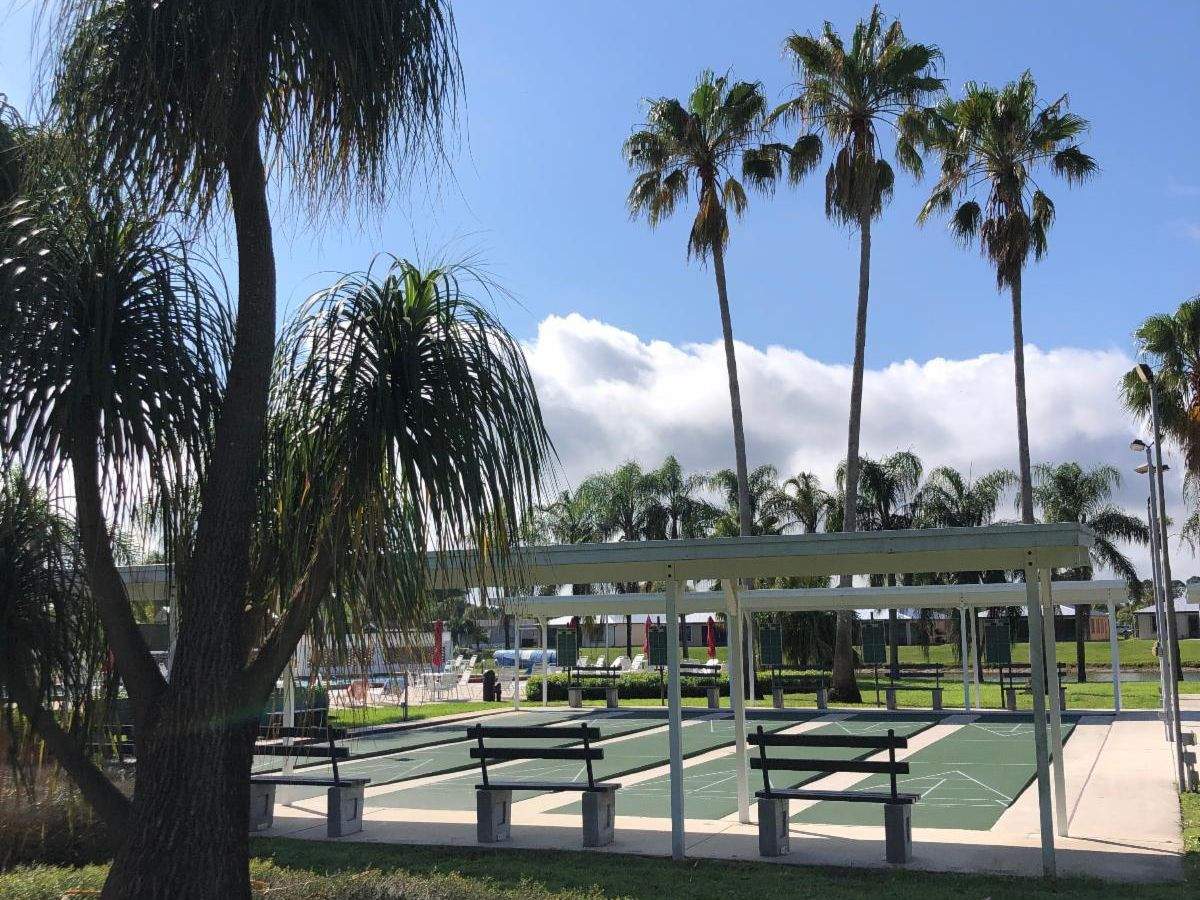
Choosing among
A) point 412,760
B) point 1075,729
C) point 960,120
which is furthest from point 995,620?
point 412,760

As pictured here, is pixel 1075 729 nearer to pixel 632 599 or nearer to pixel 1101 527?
pixel 632 599

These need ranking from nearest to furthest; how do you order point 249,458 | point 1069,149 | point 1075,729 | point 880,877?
1. point 249,458
2. point 880,877
3. point 1075,729
4. point 1069,149

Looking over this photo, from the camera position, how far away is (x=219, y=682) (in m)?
6.54

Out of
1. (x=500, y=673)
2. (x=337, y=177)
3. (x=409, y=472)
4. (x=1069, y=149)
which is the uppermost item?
(x=1069, y=149)

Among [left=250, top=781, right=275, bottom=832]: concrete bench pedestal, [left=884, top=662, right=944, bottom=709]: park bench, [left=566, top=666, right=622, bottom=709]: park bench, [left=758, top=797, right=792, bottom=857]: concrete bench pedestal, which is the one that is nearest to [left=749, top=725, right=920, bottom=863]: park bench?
[left=758, top=797, right=792, bottom=857]: concrete bench pedestal

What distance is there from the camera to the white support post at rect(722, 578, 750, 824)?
12.0 m

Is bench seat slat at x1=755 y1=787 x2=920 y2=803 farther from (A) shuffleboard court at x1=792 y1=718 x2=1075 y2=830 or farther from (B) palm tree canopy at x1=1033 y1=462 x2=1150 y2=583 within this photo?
(B) palm tree canopy at x1=1033 y1=462 x2=1150 y2=583

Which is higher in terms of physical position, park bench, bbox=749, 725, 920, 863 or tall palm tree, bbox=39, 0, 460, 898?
tall palm tree, bbox=39, 0, 460, 898

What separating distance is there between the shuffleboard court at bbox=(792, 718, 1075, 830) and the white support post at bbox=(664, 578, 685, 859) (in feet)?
7.88

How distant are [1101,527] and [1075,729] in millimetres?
30007

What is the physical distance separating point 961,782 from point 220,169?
40.1 ft

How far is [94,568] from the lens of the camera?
6.82 meters

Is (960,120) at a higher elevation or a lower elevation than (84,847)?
higher

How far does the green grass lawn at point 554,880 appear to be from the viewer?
25.8 ft
